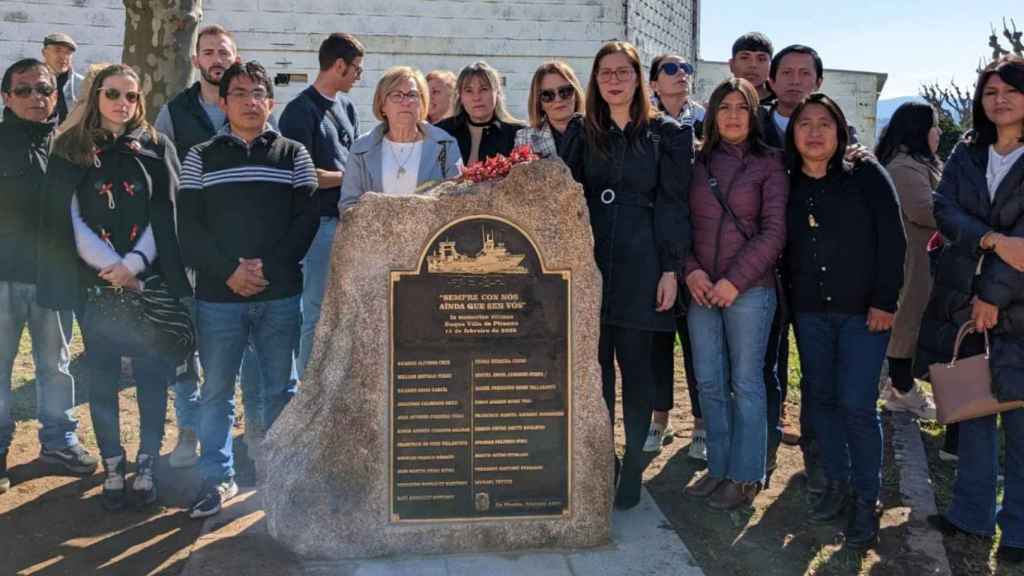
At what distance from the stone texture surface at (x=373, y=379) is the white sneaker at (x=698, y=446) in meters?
1.58

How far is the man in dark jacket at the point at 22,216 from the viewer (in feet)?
16.6

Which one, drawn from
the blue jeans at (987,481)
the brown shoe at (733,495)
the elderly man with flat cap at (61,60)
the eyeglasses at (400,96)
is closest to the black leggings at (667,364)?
the brown shoe at (733,495)

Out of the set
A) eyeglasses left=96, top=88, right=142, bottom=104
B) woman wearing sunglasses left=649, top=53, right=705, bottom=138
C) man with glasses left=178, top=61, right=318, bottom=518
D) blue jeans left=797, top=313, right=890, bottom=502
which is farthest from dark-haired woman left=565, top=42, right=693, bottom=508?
eyeglasses left=96, top=88, right=142, bottom=104

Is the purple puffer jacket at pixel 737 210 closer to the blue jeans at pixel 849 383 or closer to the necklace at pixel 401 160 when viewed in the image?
the blue jeans at pixel 849 383

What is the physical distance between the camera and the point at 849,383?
448 centimetres

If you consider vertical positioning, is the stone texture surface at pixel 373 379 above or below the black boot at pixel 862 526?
above

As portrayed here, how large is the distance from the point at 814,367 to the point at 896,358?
205 cm

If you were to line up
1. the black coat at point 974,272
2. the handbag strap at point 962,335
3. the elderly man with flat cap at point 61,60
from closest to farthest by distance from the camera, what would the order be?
the black coat at point 974,272, the handbag strap at point 962,335, the elderly man with flat cap at point 61,60

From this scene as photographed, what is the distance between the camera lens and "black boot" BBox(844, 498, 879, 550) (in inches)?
176

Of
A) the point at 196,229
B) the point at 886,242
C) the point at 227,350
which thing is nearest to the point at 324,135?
the point at 196,229

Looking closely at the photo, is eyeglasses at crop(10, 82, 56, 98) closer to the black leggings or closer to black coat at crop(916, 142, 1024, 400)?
the black leggings

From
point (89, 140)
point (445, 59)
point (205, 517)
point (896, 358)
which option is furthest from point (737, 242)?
point (445, 59)

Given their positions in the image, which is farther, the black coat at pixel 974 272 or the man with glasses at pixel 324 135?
the man with glasses at pixel 324 135

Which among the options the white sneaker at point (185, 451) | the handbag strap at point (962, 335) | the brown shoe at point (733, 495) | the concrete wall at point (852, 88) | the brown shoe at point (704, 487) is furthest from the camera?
the concrete wall at point (852, 88)
